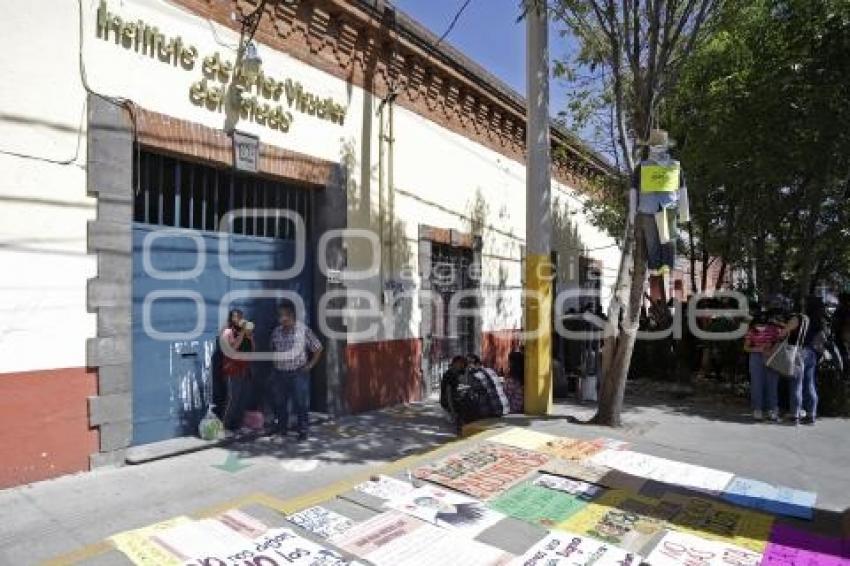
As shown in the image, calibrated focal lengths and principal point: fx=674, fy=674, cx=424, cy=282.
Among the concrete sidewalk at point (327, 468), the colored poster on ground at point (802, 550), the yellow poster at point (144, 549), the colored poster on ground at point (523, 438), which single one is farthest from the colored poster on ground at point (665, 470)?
the yellow poster at point (144, 549)

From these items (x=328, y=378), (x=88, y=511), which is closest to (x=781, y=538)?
(x=88, y=511)

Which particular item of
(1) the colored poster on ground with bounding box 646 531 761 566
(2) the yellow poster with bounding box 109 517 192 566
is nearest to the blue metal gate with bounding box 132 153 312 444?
(2) the yellow poster with bounding box 109 517 192 566

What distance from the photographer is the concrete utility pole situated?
319 inches

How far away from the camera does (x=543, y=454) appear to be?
587cm

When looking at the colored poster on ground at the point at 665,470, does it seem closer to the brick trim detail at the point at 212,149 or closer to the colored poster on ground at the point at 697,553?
the colored poster on ground at the point at 697,553

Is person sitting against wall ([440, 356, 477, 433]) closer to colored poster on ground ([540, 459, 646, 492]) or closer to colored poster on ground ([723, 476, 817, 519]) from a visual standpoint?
colored poster on ground ([540, 459, 646, 492])

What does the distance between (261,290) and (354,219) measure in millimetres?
1600

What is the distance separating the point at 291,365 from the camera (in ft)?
23.5

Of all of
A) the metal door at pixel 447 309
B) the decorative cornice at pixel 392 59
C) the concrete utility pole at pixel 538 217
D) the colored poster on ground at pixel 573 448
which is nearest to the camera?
the colored poster on ground at pixel 573 448

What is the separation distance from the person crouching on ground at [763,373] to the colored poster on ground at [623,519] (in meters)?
4.28

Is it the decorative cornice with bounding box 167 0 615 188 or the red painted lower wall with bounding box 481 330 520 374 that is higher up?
the decorative cornice with bounding box 167 0 615 188

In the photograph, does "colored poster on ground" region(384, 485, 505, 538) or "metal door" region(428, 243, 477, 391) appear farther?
"metal door" region(428, 243, 477, 391)

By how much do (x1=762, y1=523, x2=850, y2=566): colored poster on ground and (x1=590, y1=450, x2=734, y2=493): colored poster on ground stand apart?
0.92 meters

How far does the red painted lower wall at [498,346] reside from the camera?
11961 millimetres
